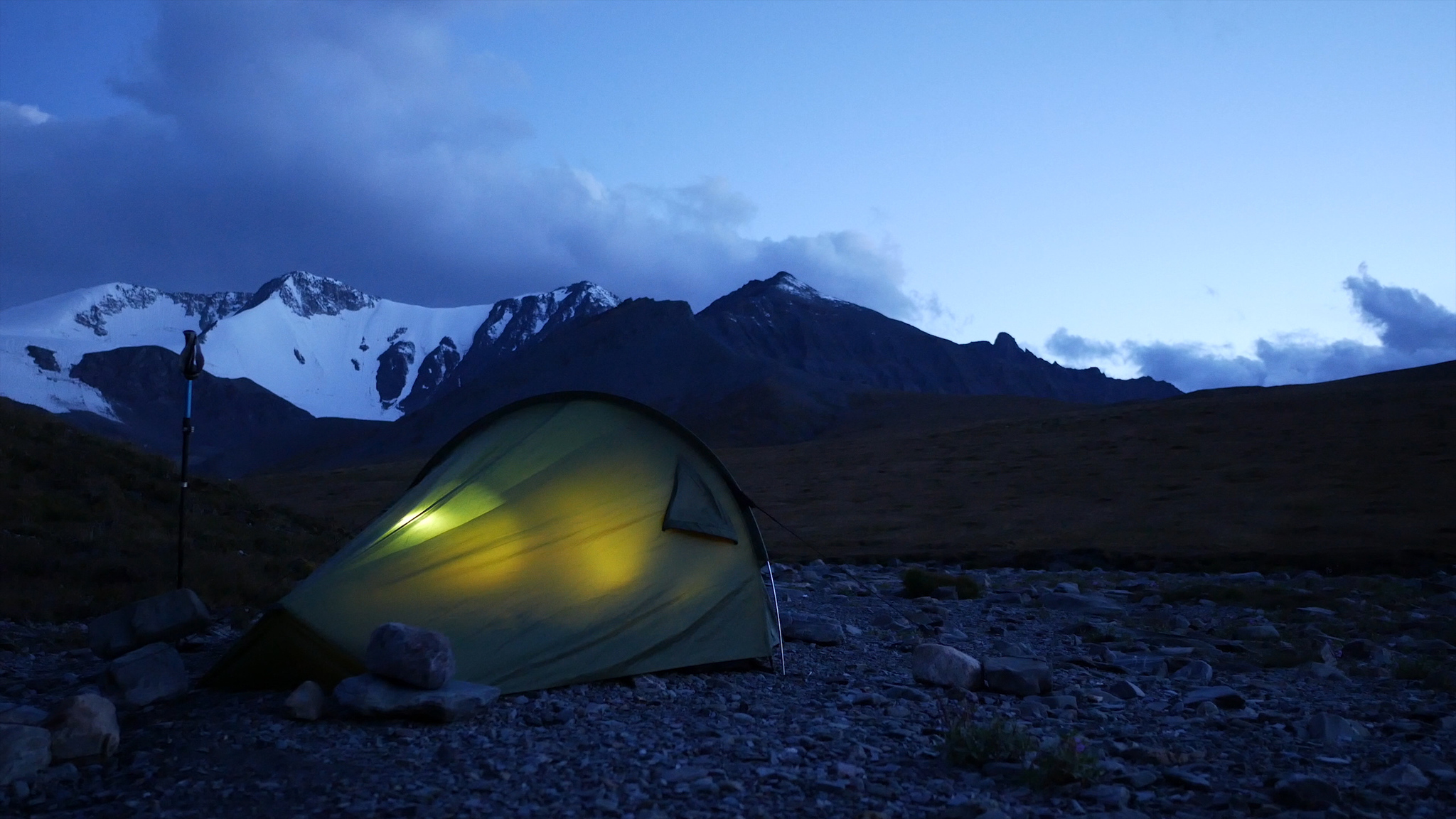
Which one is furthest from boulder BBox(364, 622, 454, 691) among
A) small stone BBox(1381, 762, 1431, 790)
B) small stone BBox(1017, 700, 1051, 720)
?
small stone BBox(1381, 762, 1431, 790)

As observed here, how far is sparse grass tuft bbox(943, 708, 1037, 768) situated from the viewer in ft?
24.6

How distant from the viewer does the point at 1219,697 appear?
9648mm

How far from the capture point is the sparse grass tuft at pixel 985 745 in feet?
24.6

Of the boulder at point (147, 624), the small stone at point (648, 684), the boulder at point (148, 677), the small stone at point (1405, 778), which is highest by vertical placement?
the boulder at point (147, 624)

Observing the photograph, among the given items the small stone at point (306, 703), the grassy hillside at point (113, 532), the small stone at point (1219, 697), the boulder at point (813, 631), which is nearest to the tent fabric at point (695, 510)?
the boulder at point (813, 631)

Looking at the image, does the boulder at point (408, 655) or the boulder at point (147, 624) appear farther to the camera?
the boulder at point (147, 624)

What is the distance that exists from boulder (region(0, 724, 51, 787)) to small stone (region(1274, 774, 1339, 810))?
27.5 ft

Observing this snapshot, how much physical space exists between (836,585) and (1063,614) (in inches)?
196

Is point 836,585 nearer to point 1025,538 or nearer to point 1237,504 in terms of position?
point 1025,538

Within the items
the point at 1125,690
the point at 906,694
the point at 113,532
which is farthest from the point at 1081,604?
the point at 113,532

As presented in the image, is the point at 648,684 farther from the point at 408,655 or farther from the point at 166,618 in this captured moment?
the point at 166,618

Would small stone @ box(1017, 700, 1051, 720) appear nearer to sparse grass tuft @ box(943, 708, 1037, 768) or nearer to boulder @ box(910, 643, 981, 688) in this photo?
boulder @ box(910, 643, 981, 688)

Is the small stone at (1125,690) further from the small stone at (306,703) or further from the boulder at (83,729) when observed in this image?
the boulder at (83,729)

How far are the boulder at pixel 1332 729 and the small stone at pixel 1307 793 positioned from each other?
181 cm
